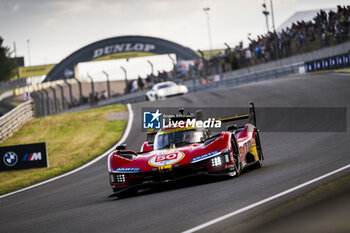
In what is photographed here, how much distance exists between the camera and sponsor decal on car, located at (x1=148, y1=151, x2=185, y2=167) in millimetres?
9734

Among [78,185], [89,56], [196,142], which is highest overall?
[89,56]

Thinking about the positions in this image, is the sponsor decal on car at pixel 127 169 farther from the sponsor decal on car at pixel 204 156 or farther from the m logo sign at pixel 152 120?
the m logo sign at pixel 152 120

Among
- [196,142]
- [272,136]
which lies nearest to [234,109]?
[272,136]

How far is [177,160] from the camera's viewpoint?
32.0 ft

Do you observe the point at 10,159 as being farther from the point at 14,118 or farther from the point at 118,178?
the point at 118,178

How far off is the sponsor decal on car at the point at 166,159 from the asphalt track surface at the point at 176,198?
477 millimetres

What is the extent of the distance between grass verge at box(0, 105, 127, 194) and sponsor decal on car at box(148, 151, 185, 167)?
736cm

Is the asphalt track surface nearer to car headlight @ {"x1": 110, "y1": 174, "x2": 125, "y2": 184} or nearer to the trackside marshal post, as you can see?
car headlight @ {"x1": 110, "y1": 174, "x2": 125, "y2": 184}

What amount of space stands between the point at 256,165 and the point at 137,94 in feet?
117

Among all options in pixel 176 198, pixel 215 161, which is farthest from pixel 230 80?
pixel 176 198

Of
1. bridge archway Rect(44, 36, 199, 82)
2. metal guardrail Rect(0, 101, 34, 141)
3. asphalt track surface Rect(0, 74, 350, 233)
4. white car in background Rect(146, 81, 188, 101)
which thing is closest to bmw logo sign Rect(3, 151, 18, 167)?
asphalt track surface Rect(0, 74, 350, 233)

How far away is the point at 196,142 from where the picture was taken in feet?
36.0

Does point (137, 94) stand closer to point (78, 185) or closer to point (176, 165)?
point (78, 185)

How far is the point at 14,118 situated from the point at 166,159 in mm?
20238
